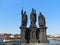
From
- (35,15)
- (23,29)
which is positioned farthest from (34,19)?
(23,29)

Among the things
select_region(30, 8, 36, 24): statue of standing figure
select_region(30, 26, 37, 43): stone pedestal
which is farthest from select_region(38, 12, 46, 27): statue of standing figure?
select_region(30, 26, 37, 43): stone pedestal

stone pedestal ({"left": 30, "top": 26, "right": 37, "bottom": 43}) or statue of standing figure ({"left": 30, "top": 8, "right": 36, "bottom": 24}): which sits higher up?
statue of standing figure ({"left": 30, "top": 8, "right": 36, "bottom": 24})

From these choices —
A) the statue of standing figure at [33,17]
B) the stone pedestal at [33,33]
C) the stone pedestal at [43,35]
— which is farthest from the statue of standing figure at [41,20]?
the stone pedestal at [33,33]

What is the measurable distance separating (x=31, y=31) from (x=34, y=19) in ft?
4.76

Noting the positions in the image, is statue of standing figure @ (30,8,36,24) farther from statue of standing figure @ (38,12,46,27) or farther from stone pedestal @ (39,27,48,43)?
stone pedestal @ (39,27,48,43)

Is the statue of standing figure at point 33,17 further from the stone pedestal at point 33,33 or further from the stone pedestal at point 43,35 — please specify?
the stone pedestal at point 43,35

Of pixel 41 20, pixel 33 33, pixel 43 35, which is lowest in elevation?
pixel 43 35

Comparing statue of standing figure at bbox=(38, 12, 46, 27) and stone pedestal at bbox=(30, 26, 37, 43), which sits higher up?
statue of standing figure at bbox=(38, 12, 46, 27)

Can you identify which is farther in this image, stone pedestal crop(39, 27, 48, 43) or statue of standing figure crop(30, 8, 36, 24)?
statue of standing figure crop(30, 8, 36, 24)

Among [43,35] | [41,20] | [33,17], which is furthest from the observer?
[33,17]

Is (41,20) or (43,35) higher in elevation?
(41,20)

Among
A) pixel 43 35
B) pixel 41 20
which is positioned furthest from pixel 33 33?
pixel 41 20

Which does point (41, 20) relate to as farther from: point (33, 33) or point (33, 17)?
point (33, 33)

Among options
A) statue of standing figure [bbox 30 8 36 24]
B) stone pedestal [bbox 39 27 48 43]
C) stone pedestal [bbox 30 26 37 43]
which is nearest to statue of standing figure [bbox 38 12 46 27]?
stone pedestal [bbox 39 27 48 43]
